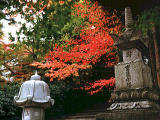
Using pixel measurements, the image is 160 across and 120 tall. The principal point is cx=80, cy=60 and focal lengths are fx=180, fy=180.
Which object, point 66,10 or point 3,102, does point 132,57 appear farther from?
point 3,102

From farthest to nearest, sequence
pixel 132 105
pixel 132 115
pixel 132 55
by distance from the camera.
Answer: pixel 132 55, pixel 132 105, pixel 132 115

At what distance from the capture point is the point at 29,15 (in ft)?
16.1

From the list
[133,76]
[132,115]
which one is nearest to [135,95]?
[133,76]

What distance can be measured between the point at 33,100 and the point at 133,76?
3575 mm

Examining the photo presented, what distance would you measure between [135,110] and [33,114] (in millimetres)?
3036

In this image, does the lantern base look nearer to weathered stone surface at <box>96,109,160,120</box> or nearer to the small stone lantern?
the small stone lantern

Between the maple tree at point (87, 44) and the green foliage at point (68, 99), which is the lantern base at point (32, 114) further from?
the green foliage at point (68, 99)

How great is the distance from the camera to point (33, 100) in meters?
3.37

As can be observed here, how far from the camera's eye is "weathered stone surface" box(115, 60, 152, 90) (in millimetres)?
5699

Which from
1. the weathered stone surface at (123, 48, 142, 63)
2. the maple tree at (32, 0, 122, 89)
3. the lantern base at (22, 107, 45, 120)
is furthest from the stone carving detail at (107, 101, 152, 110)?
the maple tree at (32, 0, 122, 89)

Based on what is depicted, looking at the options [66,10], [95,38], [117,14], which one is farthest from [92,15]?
[66,10]

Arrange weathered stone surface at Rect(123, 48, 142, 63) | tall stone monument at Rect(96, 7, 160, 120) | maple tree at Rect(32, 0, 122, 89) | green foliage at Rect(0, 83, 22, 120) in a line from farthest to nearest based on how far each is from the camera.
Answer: maple tree at Rect(32, 0, 122, 89)
green foliage at Rect(0, 83, 22, 120)
weathered stone surface at Rect(123, 48, 142, 63)
tall stone monument at Rect(96, 7, 160, 120)

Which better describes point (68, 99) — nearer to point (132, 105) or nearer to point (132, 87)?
point (132, 87)

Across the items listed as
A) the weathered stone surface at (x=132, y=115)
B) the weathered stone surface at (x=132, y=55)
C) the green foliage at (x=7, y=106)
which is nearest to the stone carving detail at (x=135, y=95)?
the weathered stone surface at (x=132, y=115)
